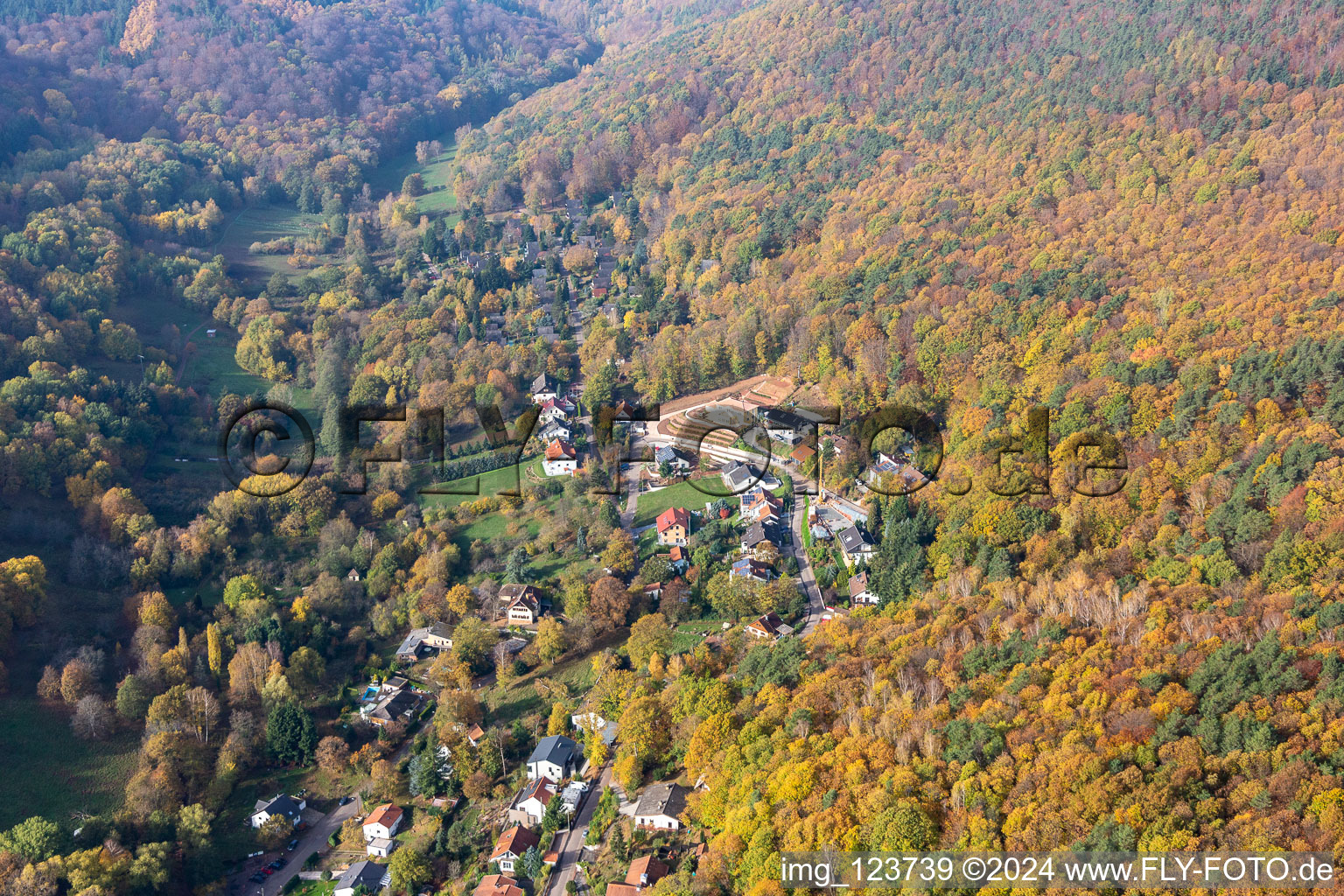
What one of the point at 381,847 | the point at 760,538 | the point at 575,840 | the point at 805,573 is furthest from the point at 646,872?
the point at 760,538

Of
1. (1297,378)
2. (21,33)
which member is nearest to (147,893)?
(1297,378)

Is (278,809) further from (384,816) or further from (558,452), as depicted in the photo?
(558,452)

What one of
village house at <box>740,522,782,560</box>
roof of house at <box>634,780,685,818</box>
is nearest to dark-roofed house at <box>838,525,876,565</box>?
village house at <box>740,522,782,560</box>

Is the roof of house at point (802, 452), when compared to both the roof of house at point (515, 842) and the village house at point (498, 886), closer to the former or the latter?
the roof of house at point (515, 842)

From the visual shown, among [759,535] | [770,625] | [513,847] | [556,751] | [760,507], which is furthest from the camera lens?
[760,507]

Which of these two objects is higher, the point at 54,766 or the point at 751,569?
the point at 751,569

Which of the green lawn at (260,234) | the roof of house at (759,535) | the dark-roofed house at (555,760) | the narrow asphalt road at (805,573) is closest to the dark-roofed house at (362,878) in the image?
the dark-roofed house at (555,760)
